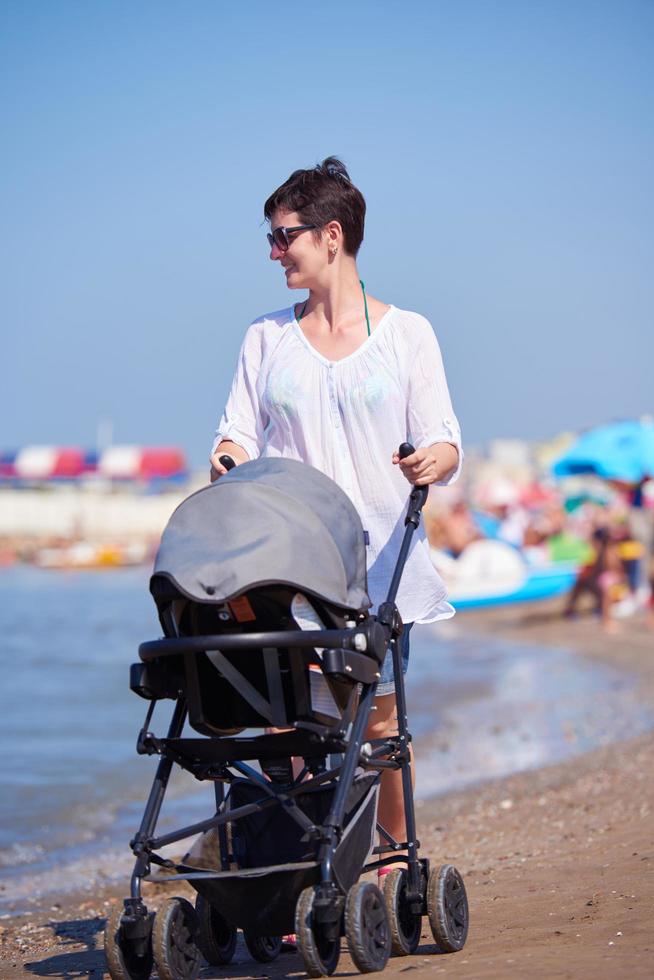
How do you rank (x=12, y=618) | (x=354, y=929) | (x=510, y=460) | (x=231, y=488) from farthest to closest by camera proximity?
(x=510, y=460), (x=12, y=618), (x=231, y=488), (x=354, y=929)

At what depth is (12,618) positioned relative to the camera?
2256 cm

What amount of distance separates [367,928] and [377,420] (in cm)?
123

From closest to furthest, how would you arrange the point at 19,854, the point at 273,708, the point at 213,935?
the point at 273,708 → the point at 213,935 → the point at 19,854

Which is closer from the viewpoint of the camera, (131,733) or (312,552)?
(312,552)

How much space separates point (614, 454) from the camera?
1730 centimetres

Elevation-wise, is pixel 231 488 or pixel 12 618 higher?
pixel 231 488

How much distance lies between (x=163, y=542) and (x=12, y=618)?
20.4 m

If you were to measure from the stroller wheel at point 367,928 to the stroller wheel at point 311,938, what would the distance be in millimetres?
49

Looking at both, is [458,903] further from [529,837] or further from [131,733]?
[131,733]

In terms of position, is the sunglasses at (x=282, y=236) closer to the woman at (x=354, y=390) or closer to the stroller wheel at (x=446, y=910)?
the woman at (x=354, y=390)

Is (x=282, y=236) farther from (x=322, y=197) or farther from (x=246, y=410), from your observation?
(x=246, y=410)

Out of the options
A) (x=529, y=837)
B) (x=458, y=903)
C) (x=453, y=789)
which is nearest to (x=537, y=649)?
(x=453, y=789)

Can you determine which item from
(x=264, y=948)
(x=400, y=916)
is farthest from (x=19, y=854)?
(x=400, y=916)

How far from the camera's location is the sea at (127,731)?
620 centimetres
